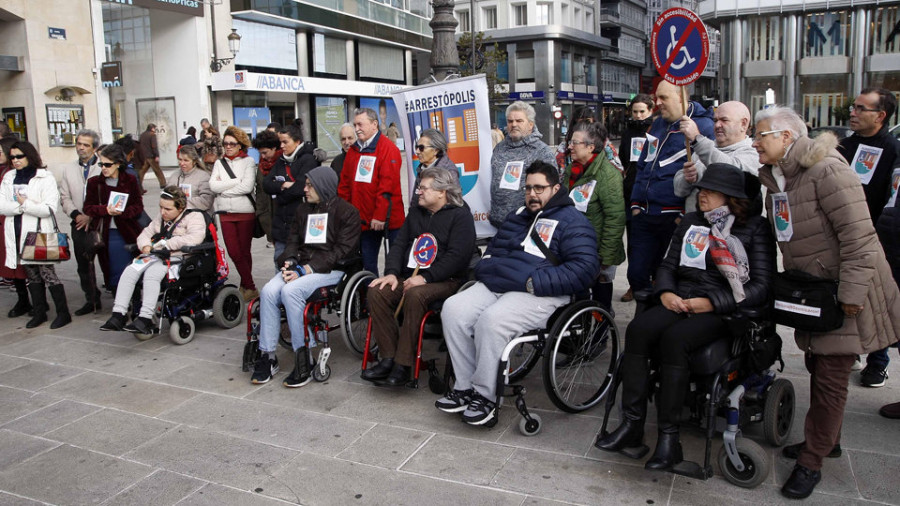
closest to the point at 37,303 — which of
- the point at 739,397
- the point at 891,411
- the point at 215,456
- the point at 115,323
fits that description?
the point at 115,323

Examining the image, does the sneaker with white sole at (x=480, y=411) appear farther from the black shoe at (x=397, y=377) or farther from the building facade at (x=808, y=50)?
the building facade at (x=808, y=50)

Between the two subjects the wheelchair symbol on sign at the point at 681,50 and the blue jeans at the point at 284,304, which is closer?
the wheelchair symbol on sign at the point at 681,50

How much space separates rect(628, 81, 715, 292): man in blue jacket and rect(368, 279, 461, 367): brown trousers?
1.32 metres

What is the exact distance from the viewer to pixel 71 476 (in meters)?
3.72

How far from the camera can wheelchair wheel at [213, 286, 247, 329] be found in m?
6.35

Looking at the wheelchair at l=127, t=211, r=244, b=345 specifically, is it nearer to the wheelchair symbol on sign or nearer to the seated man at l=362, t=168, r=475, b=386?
the seated man at l=362, t=168, r=475, b=386

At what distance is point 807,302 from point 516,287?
5.37 feet

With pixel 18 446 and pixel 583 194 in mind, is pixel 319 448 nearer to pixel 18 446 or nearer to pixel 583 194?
pixel 18 446

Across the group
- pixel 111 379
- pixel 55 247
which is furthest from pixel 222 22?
pixel 111 379

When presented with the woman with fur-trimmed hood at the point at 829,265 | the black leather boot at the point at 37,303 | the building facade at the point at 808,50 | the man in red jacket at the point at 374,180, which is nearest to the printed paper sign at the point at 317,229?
the man in red jacket at the point at 374,180

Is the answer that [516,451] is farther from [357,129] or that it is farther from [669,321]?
[357,129]

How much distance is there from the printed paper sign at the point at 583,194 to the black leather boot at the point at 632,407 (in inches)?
69.6

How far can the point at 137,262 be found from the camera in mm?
5930

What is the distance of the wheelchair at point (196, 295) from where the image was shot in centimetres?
596
